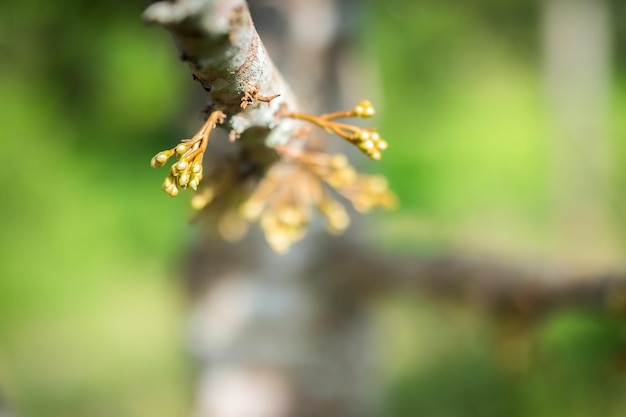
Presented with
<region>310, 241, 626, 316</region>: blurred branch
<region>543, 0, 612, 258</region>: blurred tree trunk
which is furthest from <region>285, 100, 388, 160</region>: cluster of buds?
<region>543, 0, 612, 258</region>: blurred tree trunk

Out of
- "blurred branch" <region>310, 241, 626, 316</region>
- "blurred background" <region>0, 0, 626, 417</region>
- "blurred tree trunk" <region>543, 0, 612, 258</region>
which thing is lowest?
"blurred branch" <region>310, 241, 626, 316</region>

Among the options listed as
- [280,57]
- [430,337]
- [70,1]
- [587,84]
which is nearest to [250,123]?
[280,57]

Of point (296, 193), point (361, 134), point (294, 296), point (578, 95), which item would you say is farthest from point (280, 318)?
point (578, 95)

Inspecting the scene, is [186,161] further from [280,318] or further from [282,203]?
[280,318]

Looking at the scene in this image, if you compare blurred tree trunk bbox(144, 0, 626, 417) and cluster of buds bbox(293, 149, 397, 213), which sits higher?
blurred tree trunk bbox(144, 0, 626, 417)

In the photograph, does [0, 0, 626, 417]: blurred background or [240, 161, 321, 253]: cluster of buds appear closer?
[240, 161, 321, 253]: cluster of buds

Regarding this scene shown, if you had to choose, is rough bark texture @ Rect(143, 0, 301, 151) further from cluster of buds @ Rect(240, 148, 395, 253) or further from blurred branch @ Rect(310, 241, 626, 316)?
blurred branch @ Rect(310, 241, 626, 316)

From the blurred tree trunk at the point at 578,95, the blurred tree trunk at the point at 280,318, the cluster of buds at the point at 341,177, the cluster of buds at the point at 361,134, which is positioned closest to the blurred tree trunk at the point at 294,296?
the blurred tree trunk at the point at 280,318
